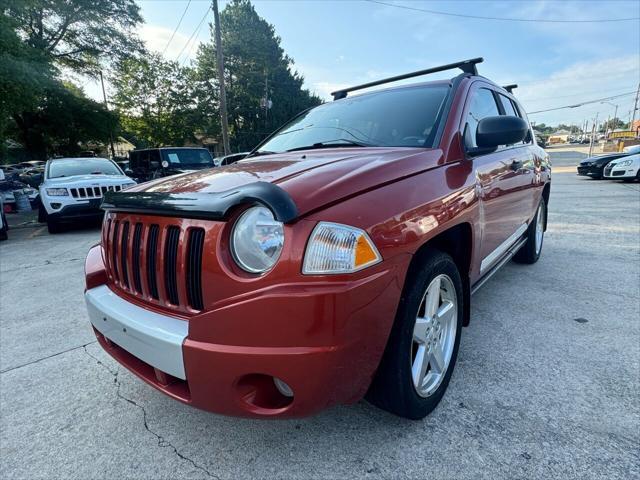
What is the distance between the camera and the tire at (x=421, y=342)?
153 cm

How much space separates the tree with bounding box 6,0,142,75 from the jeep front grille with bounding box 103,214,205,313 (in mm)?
21164

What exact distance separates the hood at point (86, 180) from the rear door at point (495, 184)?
6.85m

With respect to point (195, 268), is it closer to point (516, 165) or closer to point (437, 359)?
point (437, 359)

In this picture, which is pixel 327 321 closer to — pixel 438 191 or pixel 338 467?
pixel 338 467

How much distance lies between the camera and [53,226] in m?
7.30

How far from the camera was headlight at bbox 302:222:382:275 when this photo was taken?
125 centimetres

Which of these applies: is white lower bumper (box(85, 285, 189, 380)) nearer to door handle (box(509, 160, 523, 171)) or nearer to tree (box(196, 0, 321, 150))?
door handle (box(509, 160, 523, 171))

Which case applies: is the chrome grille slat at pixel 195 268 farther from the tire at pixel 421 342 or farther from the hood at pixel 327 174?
the tire at pixel 421 342

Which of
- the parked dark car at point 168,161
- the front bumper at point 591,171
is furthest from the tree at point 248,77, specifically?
the front bumper at point 591,171

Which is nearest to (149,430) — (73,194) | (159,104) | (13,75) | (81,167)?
(73,194)

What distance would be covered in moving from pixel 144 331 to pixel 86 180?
6988mm

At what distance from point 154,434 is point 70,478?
339 mm

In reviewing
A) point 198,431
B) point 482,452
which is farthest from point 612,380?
point 198,431

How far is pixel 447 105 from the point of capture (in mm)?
2215
